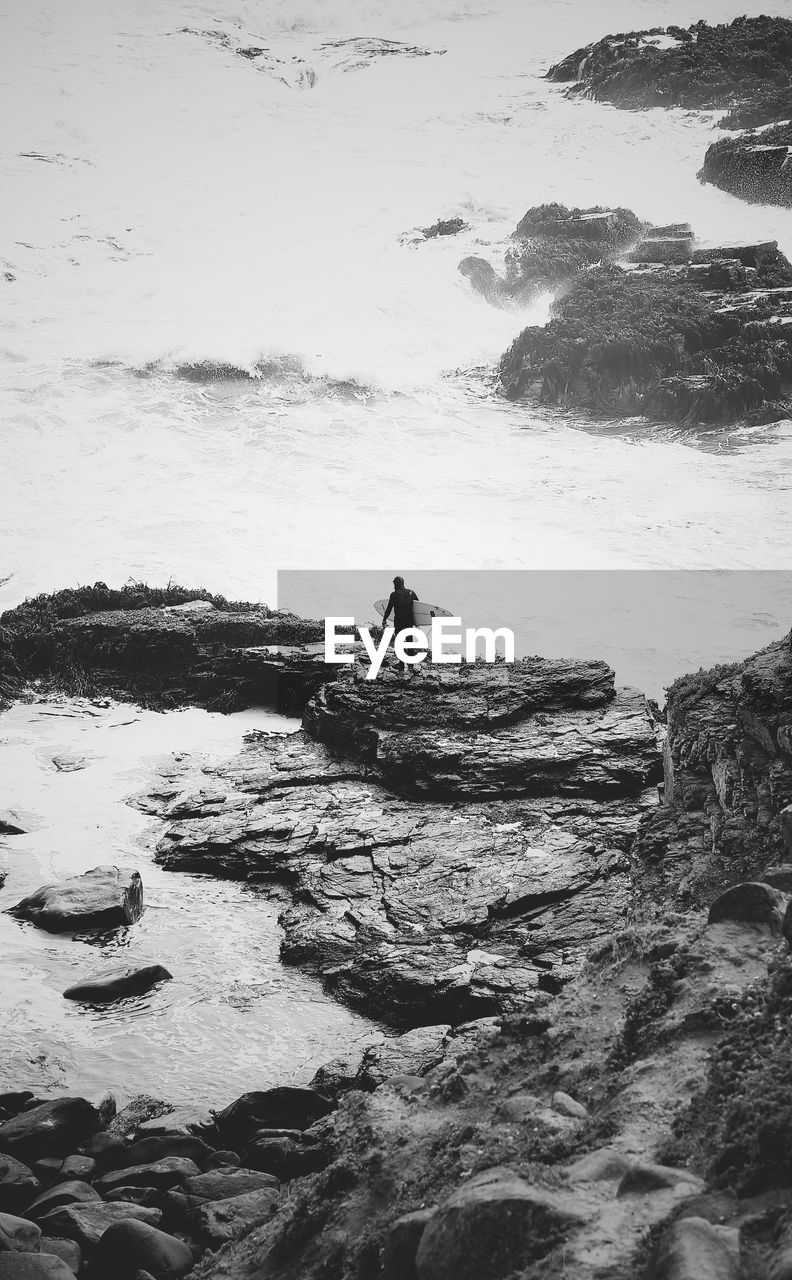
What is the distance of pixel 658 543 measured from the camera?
22.2 meters

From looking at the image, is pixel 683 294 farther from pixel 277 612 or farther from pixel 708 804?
pixel 708 804

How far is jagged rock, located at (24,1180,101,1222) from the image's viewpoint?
4242mm

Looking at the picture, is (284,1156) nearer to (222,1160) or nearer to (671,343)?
(222,1160)

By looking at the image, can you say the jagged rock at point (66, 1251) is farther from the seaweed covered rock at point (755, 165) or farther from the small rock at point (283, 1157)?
the seaweed covered rock at point (755, 165)

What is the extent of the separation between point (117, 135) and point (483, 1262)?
37.0 meters

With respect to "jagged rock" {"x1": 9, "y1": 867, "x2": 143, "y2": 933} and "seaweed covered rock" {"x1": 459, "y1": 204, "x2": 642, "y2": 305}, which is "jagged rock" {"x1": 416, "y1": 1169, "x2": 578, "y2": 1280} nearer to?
"jagged rock" {"x1": 9, "y1": 867, "x2": 143, "y2": 933}

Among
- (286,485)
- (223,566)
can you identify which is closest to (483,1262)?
(223,566)

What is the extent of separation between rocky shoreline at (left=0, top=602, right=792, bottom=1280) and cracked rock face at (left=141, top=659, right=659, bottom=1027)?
0.10 ft

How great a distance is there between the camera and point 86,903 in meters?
8.12

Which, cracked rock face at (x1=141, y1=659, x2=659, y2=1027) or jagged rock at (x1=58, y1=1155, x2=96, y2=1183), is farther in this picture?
cracked rock face at (x1=141, y1=659, x2=659, y2=1027)

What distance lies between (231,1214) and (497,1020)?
156 centimetres

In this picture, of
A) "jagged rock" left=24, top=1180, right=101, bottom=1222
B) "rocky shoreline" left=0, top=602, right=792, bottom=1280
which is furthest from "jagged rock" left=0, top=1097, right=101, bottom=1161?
"jagged rock" left=24, top=1180, right=101, bottom=1222

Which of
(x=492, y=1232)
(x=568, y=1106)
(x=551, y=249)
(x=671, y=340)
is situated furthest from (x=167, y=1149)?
(x=551, y=249)

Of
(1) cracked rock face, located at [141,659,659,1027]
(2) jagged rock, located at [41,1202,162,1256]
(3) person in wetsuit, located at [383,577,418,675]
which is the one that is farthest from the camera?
(3) person in wetsuit, located at [383,577,418,675]
